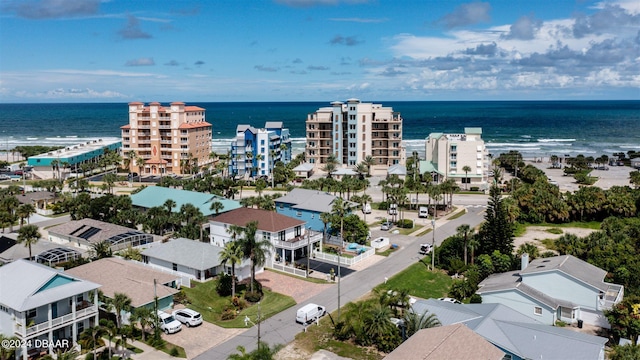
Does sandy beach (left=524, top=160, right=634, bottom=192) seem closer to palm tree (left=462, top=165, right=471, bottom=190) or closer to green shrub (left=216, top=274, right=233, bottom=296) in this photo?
palm tree (left=462, top=165, right=471, bottom=190)

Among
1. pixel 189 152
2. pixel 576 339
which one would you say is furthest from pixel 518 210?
pixel 189 152

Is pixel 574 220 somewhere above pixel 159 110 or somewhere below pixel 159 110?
below

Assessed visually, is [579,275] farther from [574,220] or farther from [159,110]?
[159,110]

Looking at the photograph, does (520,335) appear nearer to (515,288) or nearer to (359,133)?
(515,288)

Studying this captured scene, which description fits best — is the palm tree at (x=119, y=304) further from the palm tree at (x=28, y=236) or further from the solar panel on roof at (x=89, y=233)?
the solar panel on roof at (x=89, y=233)

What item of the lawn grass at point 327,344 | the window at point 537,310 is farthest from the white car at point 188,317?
the window at point 537,310

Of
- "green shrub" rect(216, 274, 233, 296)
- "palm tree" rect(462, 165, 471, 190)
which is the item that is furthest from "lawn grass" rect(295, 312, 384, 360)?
"palm tree" rect(462, 165, 471, 190)
